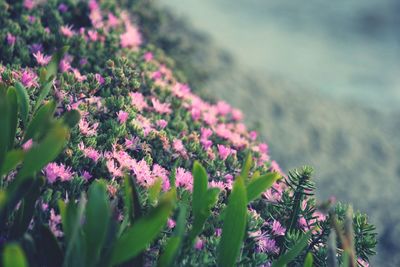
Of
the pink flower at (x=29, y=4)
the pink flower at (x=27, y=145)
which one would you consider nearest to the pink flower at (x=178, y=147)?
the pink flower at (x=27, y=145)

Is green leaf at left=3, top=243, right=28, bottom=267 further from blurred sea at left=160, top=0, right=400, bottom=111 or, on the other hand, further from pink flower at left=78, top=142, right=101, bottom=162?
blurred sea at left=160, top=0, right=400, bottom=111

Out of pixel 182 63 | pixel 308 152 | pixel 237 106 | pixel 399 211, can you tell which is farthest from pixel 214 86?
pixel 399 211

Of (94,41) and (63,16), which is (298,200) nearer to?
(94,41)

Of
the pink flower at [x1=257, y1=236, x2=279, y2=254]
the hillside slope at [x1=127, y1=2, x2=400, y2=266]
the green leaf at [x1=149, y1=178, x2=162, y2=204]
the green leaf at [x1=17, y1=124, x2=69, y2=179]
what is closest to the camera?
the green leaf at [x1=17, y1=124, x2=69, y2=179]

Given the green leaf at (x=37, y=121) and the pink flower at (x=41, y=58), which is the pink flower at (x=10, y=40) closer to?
the pink flower at (x=41, y=58)

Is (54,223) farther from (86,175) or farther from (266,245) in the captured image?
(266,245)

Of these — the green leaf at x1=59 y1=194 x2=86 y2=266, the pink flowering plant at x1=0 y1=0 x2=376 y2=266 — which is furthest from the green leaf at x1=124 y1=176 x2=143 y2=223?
the green leaf at x1=59 y1=194 x2=86 y2=266
